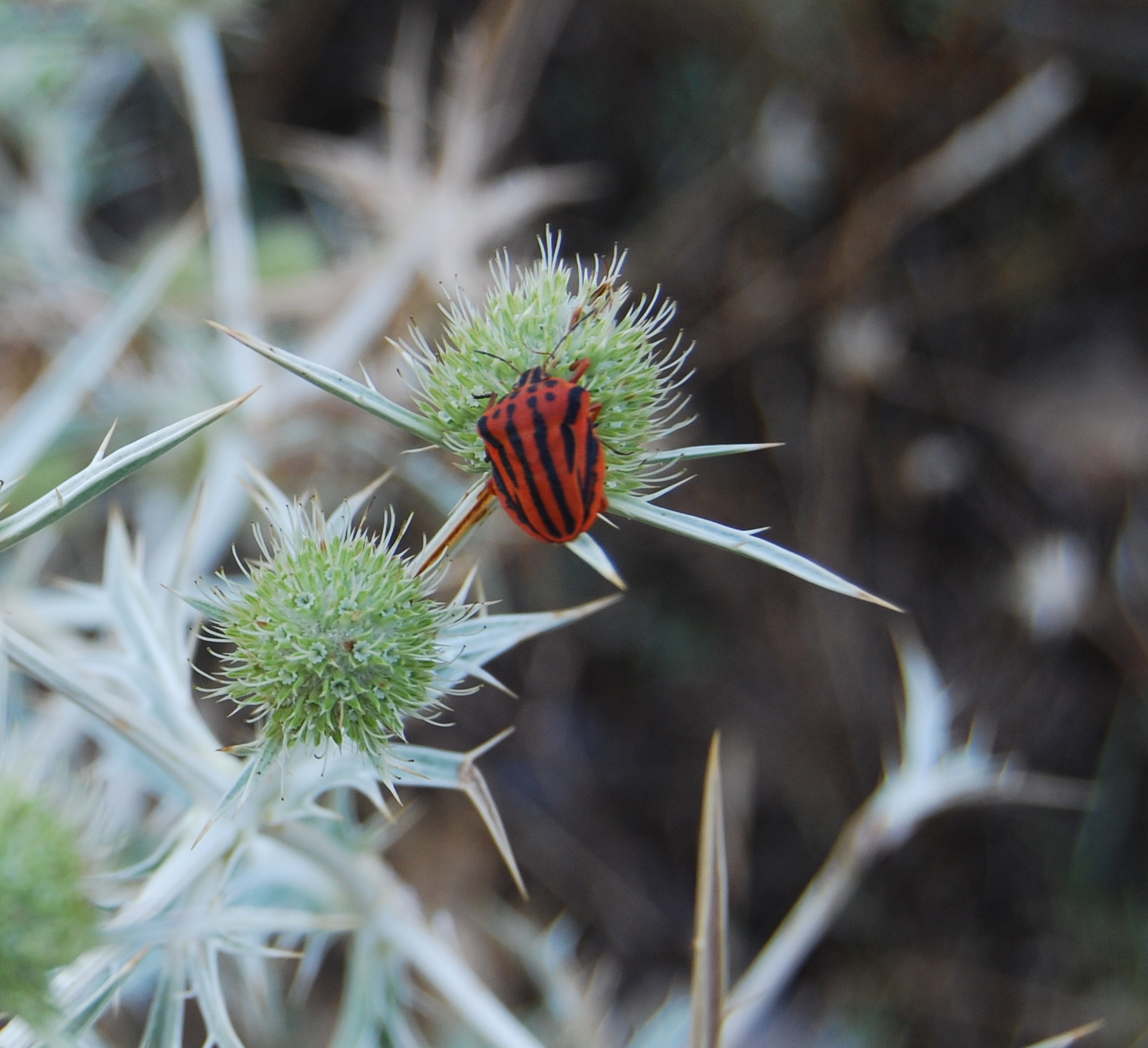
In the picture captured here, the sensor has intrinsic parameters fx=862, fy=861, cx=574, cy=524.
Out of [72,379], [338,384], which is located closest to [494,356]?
[338,384]

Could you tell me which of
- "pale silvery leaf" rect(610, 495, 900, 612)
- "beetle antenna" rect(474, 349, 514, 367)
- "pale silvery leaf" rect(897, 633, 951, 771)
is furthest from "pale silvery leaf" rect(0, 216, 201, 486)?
"pale silvery leaf" rect(897, 633, 951, 771)

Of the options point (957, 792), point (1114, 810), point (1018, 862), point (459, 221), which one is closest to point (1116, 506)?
point (1114, 810)

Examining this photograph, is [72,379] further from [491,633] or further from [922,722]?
[922,722]

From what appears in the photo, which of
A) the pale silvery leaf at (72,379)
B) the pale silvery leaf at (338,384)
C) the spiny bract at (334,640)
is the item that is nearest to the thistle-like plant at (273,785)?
the spiny bract at (334,640)

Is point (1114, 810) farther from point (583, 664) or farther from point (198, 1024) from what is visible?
point (198, 1024)

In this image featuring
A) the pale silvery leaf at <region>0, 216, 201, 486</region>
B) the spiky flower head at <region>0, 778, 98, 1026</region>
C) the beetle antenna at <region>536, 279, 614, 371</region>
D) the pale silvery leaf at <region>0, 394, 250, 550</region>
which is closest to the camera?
the pale silvery leaf at <region>0, 394, 250, 550</region>

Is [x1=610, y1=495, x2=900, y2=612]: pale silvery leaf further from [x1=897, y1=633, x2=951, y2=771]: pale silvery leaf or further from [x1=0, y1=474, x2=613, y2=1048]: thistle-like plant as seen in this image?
[x1=897, y1=633, x2=951, y2=771]: pale silvery leaf

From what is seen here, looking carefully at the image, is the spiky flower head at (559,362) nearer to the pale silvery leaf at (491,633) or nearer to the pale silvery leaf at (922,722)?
the pale silvery leaf at (491,633)
